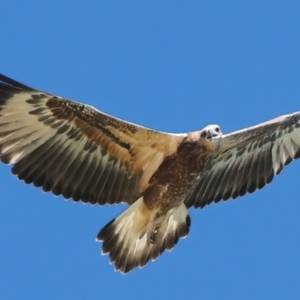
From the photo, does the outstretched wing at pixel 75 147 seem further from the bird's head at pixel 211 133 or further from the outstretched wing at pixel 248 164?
the outstretched wing at pixel 248 164

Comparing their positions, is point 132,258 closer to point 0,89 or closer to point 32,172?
point 32,172

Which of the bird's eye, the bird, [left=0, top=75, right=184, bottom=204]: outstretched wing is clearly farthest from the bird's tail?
the bird's eye

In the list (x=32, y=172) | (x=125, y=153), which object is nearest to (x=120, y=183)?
(x=125, y=153)

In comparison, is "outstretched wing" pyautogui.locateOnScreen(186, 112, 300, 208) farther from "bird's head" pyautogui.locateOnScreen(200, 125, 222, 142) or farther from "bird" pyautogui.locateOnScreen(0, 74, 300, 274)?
"bird's head" pyautogui.locateOnScreen(200, 125, 222, 142)

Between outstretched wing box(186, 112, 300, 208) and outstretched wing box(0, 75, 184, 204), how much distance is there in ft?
3.32

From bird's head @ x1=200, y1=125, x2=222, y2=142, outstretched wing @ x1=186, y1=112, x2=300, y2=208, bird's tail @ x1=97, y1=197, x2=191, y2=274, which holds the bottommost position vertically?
bird's tail @ x1=97, y1=197, x2=191, y2=274

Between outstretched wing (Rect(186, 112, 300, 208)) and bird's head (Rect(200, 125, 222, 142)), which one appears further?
outstretched wing (Rect(186, 112, 300, 208))

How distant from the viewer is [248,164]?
14109 millimetres

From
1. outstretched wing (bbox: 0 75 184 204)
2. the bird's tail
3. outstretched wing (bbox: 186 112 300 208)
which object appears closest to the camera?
outstretched wing (bbox: 0 75 184 204)

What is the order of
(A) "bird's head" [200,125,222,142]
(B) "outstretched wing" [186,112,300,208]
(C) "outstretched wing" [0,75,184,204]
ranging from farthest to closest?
(B) "outstretched wing" [186,112,300,208]
(A) "bird's head" [200,125,222,142]
(C) "outstretched wing" [0,75,184,204]

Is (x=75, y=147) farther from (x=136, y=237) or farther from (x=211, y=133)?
(x=211, y=133)

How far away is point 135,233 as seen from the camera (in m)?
13.3

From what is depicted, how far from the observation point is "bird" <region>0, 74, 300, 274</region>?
12352 millimetres

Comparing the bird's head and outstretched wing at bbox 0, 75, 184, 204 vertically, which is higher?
outstretched wing at bbox 0, 75, 184, 204
